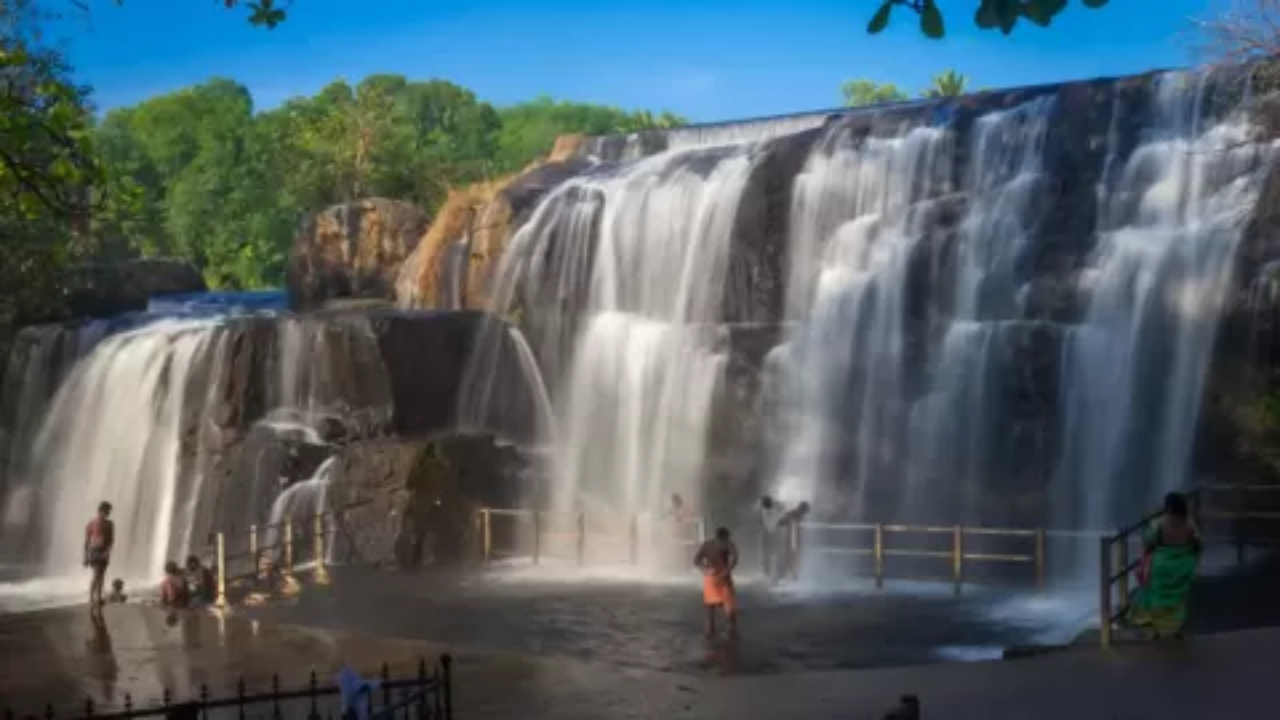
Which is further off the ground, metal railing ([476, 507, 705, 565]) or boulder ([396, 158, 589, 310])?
boulder ([396, 158, 589, 310])

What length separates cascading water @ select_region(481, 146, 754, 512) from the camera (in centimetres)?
2633

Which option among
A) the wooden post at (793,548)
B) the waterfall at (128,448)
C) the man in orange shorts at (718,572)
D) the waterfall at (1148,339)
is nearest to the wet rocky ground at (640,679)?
the man in orange shorts at (718,572)

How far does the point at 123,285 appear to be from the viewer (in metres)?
41.3

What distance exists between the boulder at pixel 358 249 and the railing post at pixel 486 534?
15.1 m

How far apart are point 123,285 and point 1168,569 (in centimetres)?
3560

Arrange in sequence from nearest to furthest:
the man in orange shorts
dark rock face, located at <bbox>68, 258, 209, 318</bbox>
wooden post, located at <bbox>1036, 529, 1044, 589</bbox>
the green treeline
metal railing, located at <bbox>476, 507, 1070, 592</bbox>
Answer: the man in orange shorts
wooden post, located at <bbox>1036, 529, 1044, 589</bbox>
metal railing, located at <bbox>476, 507, 1070, 592</bbox>
dark rock face, located at <bbox>68, 258, 209, 318</bbox>
the green treeline

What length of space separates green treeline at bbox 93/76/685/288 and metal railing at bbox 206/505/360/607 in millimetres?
6572

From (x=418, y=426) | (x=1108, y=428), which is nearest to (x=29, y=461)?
(x=418, y=426)

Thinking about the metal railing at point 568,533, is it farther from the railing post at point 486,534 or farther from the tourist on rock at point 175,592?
the tourist on rock at point 175,592

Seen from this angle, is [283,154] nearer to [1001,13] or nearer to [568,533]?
[568,533]

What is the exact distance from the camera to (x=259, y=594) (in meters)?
19.1

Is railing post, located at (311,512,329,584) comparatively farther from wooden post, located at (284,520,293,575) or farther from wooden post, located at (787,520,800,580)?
wooden post, located at (787,520,800,580)

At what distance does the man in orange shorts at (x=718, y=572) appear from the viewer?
15.1 m

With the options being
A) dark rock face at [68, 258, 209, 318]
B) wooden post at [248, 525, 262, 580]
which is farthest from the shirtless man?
dark rock face at [68, 258, 209, 318]
